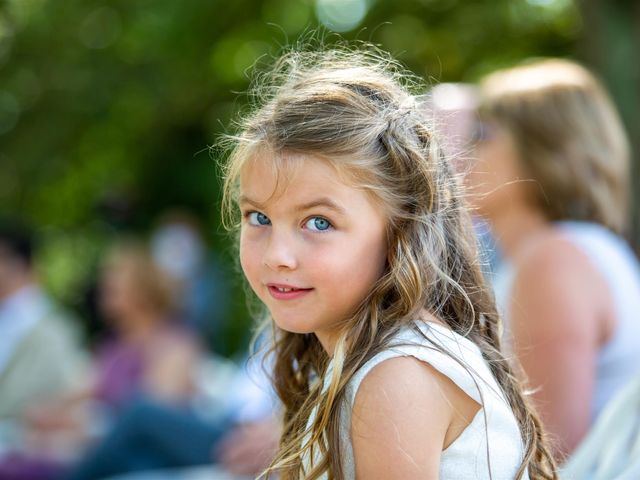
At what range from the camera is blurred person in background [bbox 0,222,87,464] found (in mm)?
5012

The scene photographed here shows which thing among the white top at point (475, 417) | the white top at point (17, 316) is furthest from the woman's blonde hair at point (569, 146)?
the white top at point (17, 316)

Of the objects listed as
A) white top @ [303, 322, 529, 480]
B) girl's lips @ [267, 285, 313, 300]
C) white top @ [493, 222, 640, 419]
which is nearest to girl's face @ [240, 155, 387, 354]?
girl's lips @ [267, 285, 313, 300]

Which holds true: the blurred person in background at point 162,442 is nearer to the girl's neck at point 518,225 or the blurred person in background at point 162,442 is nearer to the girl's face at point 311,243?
the girl's neck at point 518,225

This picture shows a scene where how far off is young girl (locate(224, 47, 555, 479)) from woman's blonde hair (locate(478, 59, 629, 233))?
1044 mm

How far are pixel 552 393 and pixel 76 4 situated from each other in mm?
7083

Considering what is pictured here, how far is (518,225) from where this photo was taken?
9.00ft

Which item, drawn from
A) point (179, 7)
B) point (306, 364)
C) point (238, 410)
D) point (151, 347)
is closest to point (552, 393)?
point (306, 364)

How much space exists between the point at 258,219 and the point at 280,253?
0.11 metres

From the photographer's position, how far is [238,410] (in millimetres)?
4219

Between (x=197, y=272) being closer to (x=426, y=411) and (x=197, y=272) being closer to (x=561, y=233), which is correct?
(x=561, y=233)

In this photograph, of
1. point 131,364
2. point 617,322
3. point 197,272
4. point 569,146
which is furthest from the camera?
point 197,272

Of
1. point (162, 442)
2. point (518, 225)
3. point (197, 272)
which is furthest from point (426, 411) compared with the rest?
point (197, 272)

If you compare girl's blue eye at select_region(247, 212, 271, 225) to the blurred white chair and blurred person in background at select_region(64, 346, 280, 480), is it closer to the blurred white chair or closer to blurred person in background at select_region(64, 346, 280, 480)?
the blurred white chair

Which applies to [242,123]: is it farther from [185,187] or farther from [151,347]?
[185,187]
